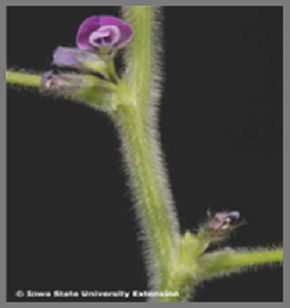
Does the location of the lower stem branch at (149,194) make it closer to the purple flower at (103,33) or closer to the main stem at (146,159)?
the main stem at (146,159)

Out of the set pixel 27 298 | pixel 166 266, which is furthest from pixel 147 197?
pixel 27 298

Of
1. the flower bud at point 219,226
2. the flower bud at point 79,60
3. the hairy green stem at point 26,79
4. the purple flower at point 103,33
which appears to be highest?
the purple flower at point 103,33

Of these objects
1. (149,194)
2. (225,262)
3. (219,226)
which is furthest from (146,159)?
(225,262)

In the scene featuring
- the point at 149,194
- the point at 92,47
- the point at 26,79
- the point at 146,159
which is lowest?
the point at 149,194

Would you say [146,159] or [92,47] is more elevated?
[92,47]

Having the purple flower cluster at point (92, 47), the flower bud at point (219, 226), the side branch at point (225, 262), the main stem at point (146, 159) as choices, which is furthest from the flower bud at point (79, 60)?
the side branch at point (225, 262)

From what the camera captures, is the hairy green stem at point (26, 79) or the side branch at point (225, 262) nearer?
the side branch at point (225, 262)

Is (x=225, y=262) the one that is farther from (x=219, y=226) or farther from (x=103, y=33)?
(x=103, y=33)

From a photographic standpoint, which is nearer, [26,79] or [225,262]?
[225,262]

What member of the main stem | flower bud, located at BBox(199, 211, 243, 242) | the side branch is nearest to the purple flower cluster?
the main stem

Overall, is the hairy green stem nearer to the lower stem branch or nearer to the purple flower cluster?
the purple flower cluster
